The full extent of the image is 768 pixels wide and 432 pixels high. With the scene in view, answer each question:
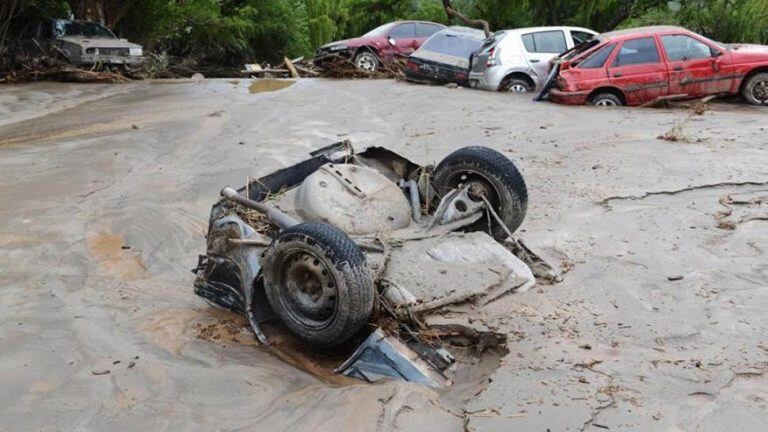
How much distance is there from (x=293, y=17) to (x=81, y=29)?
1271 centimetres

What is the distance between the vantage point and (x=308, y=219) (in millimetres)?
5133

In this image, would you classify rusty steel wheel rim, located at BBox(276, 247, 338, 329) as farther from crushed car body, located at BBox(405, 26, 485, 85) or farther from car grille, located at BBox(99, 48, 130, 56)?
car grille, located at BBox(99, 48, 130, 56)

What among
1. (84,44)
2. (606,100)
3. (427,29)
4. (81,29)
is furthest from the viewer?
(81,29)

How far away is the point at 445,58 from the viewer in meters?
17.0

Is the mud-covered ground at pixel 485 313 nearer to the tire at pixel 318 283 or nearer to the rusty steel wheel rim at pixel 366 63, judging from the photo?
the tire at pixel 318 283

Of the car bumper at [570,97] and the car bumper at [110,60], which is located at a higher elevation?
the car bumper at [570,97]

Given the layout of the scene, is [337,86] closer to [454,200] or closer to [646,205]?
[646,205]

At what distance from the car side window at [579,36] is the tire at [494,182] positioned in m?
11.0

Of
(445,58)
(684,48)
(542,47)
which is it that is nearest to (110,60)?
(445,58)

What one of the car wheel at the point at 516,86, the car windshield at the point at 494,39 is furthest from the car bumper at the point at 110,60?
the car wheel at the point at 516,86

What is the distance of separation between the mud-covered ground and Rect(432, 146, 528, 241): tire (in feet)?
1.92

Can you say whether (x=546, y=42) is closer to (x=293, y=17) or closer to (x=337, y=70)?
(x=337, y=70)

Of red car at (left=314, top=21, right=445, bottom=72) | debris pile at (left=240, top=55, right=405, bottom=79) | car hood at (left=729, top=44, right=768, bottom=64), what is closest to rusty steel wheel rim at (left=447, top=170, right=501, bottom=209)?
car hood at (left=729, top=44, right=768, bottom=64)

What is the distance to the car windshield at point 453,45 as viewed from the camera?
1703 cm
